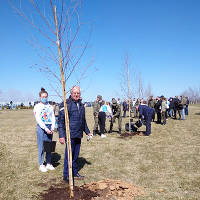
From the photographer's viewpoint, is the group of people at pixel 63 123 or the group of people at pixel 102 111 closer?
the group of people at pixel 63 123

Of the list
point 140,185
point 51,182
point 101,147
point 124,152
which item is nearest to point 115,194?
point 140,185

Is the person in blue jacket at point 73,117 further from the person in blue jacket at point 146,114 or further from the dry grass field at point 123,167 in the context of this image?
the person in blue jacket at point 146,114

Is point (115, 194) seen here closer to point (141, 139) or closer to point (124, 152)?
point (124, 152)

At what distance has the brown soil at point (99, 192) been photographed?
3.63 m

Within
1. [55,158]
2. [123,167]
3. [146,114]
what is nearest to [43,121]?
[55,158]

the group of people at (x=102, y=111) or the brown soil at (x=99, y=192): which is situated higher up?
the group of people at (x=102, y=111)

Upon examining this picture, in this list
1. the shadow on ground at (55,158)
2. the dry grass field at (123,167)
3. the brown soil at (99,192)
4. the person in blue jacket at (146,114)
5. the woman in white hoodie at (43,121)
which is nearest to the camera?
the brown soil at (99,192)

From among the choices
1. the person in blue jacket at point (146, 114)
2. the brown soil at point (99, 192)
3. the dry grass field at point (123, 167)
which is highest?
the person in blue jacket at point (146, 114)

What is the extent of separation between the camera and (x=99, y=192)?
380cm

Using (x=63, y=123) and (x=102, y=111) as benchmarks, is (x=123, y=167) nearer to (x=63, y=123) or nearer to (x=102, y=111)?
(x=63, y=123)

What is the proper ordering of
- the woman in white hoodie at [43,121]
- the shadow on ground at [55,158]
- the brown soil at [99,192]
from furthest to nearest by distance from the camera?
the shadow on ground at [55,158], the woman in white hoodie at [43,121], the brown soil at [99,192]

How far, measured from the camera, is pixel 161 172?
5105mm

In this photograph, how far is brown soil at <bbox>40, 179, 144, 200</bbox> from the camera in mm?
3632

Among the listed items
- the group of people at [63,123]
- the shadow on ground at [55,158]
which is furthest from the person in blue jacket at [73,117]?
the shadow on ground at [55,158]
